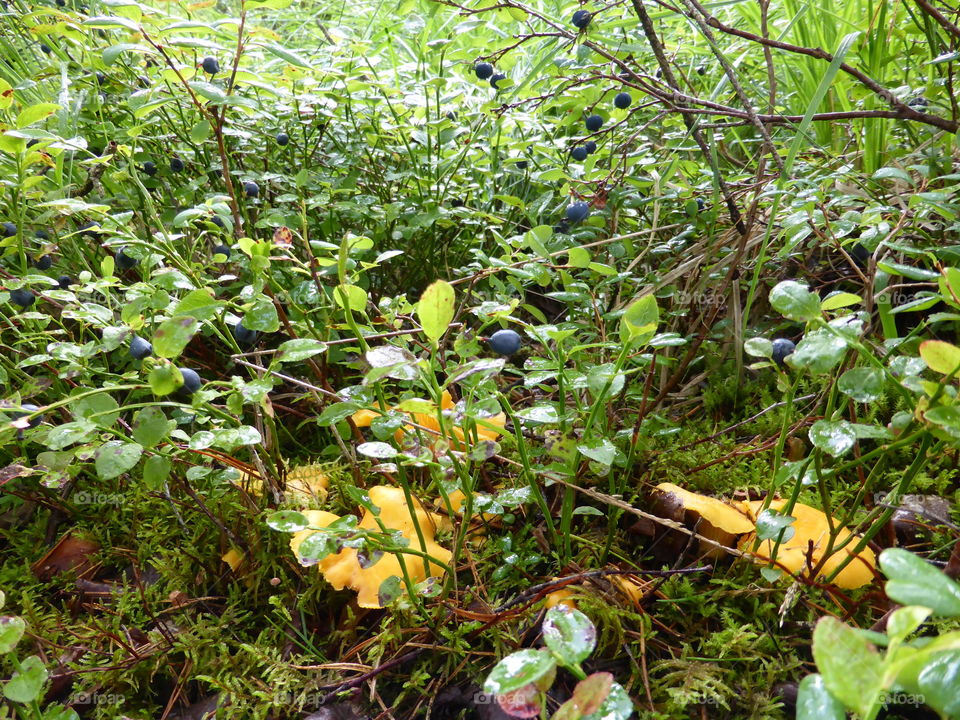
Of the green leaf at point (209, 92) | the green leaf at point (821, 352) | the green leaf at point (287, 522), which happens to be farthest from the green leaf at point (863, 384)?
the green leaf at point (209, 92)

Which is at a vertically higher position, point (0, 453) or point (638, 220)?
point (638, 220)

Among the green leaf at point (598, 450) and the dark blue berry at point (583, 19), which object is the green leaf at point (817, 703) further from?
the dark blue berry at point (583, 19)

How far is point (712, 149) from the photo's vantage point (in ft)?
4.61

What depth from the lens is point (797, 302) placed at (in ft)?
2.54

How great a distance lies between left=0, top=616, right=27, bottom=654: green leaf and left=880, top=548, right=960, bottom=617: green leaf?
1.02 m

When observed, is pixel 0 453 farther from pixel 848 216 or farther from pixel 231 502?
pixel 848 216

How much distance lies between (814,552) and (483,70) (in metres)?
1.41

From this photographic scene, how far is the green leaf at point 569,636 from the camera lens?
61 cm

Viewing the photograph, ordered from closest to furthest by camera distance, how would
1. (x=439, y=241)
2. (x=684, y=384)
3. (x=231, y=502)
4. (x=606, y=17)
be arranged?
(x=231, y=502) → (x=684, y=384) → (x=439, y=241) → (x=606, y=17)

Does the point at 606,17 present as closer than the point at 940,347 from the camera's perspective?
No

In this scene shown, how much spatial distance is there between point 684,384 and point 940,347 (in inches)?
41.7

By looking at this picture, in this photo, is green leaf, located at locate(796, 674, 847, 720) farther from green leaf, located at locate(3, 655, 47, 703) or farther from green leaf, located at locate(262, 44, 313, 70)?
green leaf, located at locate(262, 44, 313, 70)

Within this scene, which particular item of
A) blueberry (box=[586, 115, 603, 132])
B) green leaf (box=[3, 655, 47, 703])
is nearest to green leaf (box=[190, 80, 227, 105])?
blueberry (box=[586, 115, 603, 132])

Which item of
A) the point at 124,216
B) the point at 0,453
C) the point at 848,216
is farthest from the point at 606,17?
the point at 0,453
